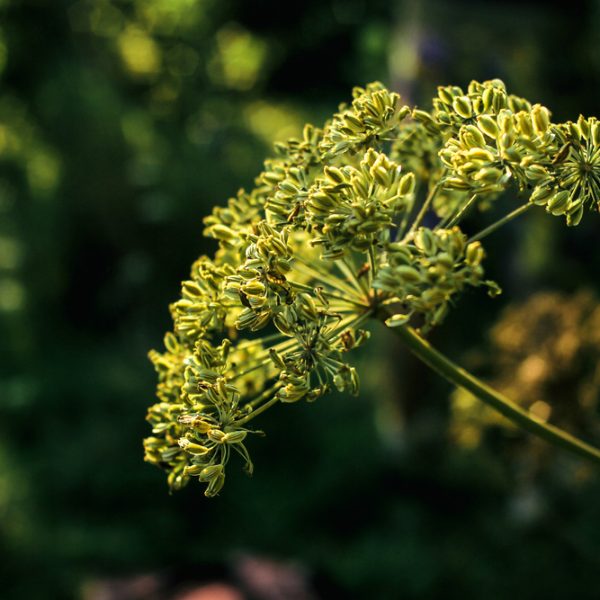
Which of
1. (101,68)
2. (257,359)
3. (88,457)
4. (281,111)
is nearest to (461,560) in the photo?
(88,457)

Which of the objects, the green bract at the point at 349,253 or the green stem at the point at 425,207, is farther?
the green stem at the point at 425,207

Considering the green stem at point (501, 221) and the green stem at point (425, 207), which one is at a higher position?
the green stem at point (425, 207)

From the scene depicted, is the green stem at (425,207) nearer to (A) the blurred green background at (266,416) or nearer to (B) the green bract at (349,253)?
(B) the green bract at (349,253)

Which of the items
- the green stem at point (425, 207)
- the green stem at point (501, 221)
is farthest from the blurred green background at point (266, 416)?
the green stem at point (501, 221)

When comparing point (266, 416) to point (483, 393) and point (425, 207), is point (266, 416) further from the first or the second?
point (483, 393)

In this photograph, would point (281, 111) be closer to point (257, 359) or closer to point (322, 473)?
point (322, 473)

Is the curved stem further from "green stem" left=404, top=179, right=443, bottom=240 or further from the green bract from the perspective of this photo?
"green stem" left=404, top=179, right=443, bottom=240

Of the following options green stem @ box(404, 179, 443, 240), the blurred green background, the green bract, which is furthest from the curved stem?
the blurred green background
